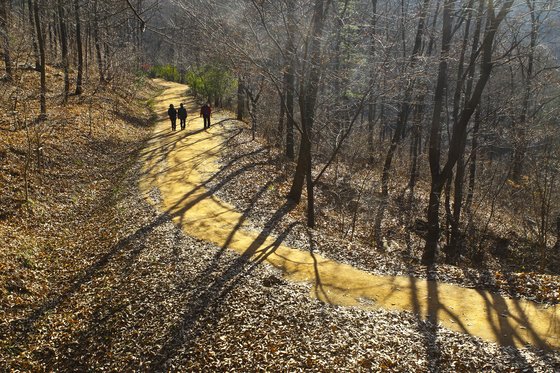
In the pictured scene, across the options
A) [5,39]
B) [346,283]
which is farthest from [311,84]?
[5,39]

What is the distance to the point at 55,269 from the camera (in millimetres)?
10586

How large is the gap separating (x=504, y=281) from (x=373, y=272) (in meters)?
3.17

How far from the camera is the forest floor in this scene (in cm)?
746

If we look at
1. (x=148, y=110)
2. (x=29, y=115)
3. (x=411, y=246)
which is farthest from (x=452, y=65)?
(x=148, y=110)

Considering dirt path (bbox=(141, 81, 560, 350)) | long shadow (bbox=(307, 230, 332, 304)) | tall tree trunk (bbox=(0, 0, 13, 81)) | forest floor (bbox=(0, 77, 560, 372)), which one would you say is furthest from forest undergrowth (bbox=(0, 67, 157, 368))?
long shadow (bbox=(307, 230, 332, 304))

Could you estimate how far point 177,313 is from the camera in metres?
8.73

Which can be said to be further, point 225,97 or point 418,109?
point 225,97

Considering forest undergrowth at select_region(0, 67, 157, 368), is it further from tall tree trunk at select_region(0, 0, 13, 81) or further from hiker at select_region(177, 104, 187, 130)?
hiker at select_region(177, 104, 187, 130)

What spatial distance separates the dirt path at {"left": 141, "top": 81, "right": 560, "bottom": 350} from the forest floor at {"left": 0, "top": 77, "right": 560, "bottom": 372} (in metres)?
0.28

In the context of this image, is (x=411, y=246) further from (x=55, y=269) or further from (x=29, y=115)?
(x=29, y=115)

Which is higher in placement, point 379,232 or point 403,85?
point 403,85

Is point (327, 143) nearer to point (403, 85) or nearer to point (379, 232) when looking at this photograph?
point (379, 232)

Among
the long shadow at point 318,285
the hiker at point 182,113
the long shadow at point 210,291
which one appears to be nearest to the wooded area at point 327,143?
the long shadow at point 318,285

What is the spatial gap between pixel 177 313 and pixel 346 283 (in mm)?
4176
